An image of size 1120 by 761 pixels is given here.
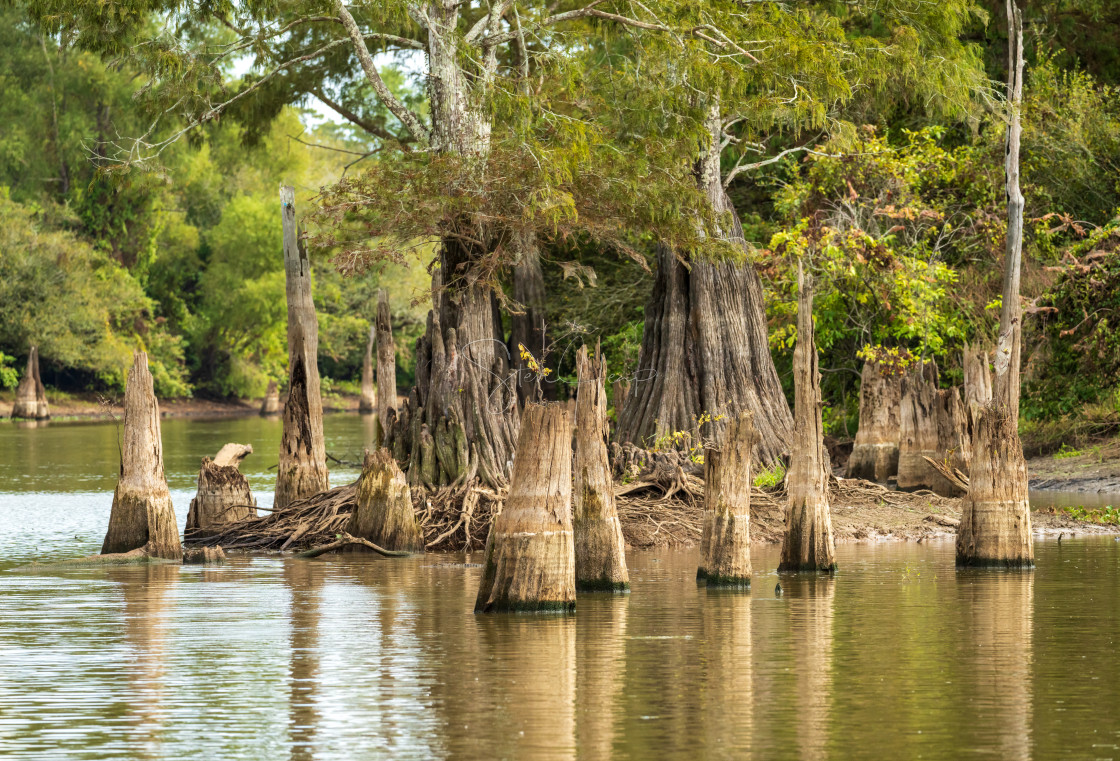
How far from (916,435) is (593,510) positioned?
42.3ft

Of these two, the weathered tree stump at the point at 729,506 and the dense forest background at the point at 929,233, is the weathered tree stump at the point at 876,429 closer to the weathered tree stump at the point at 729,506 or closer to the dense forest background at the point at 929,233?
the dense forest background at the point at 929,233

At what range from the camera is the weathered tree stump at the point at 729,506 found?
16.5 metres

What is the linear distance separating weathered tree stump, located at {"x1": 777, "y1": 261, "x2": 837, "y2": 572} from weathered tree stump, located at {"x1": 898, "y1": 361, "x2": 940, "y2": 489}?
33.2 feet

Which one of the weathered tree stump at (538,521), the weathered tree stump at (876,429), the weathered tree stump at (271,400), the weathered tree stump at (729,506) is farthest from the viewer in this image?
the weathered tree stump at (271,400)

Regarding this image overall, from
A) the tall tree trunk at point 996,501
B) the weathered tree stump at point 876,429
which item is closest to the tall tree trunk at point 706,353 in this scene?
the weathered tree stump at point 876,429

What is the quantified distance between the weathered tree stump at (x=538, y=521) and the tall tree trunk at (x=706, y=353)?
1280 centimetres

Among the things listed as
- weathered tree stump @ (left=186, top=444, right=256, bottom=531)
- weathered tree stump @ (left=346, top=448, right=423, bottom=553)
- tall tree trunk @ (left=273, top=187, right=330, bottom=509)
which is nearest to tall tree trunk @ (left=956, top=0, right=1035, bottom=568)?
weathered tree stump @ (left=346, top=448, right=423, bottom=553)

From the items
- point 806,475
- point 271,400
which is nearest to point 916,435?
point 806,475

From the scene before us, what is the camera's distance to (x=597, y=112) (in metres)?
26.1

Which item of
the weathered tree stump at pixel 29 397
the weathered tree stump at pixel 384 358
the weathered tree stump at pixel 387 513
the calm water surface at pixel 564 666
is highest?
the weathered tree stump at pixel 29 397

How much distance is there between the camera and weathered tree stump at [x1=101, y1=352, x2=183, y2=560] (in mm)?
19328

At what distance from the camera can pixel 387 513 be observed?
70.8 ft

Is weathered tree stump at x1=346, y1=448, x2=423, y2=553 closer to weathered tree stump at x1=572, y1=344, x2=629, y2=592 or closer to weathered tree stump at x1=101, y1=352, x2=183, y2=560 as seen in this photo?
weathered tree stump at x1=101, y1=352, x2=183, y2=560

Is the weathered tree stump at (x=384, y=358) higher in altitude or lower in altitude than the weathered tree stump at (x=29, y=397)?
lower
